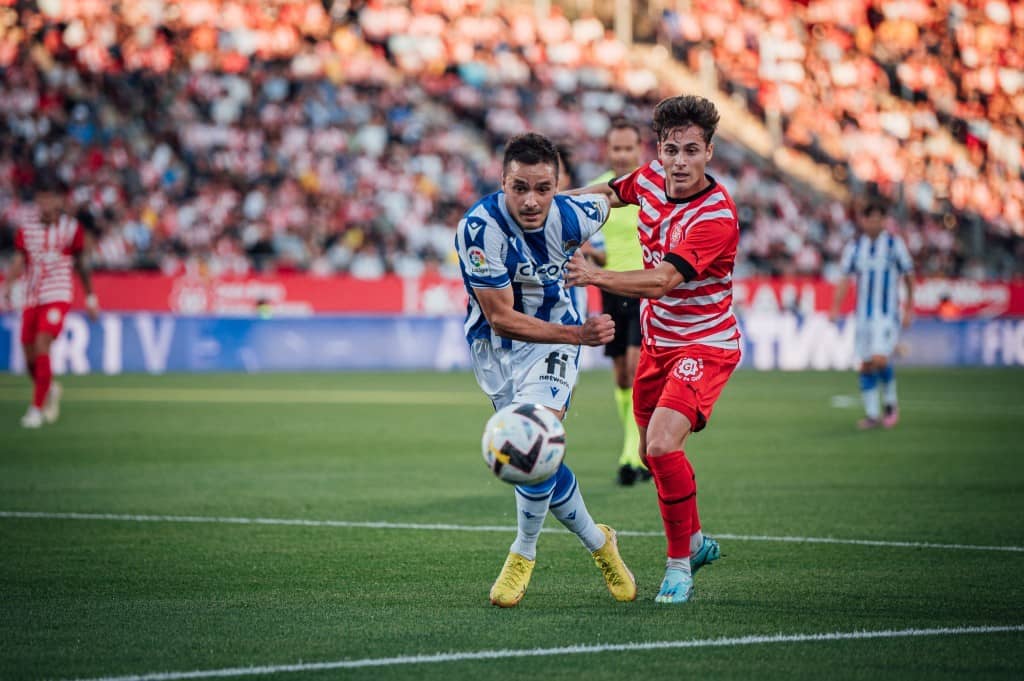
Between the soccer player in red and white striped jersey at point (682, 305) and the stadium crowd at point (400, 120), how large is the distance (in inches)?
836

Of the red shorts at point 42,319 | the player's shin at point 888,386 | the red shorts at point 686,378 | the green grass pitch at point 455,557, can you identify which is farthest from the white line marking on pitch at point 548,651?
the red shorts at point 42,319

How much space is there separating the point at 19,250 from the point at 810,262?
22.0 metres

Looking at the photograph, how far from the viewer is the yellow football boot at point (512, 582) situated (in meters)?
6.39

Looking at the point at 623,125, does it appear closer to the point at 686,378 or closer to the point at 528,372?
the point at 686,378

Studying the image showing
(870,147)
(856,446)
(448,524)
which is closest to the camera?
(448,524)

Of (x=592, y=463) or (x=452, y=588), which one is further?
(x=592, y=463)

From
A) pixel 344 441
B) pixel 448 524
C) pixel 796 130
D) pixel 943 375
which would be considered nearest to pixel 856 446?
pixel 344 441

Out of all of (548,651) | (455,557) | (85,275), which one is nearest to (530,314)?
(455,557)

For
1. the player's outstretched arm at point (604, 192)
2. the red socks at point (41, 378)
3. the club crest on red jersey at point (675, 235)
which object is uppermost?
the player's outstretched arm at point (604, 192)

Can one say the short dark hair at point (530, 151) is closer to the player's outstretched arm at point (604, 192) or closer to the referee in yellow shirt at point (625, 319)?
the player's outstretched arm at point (604, 192)

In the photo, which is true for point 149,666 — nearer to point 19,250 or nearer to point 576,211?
point 576,211

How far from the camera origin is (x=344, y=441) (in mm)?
14742

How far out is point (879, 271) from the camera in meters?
17.1

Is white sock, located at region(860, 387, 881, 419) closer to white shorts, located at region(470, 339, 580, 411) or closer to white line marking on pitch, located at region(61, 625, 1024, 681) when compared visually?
white shorts, located at region(470, 339, 580, 411)
